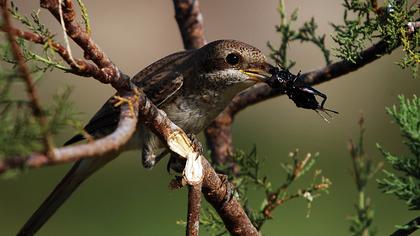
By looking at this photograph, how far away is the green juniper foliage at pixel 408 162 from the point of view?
Answer: 2.75m

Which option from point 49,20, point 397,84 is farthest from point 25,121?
point 49,20

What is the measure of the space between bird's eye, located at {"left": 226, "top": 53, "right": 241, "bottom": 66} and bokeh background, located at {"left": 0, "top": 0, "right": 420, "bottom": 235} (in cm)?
189

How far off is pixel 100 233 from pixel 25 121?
240 inches

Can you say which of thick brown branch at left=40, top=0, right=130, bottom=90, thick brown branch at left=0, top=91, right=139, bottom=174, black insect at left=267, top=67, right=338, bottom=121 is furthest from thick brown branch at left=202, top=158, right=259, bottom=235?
thick brown branch at left=0, top=91, right=139, bottom=174

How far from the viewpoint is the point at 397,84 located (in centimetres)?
1048

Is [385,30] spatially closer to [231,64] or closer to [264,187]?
[264,187]

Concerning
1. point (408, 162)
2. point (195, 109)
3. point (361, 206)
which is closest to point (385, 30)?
point (408, 162)

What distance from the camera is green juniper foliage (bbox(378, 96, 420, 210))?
2752mm

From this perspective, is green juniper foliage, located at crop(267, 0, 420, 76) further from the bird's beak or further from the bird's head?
the bird's head

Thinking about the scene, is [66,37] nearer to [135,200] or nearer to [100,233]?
[100,233]

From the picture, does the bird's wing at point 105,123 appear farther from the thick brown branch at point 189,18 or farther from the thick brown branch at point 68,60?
the thick brown branch at point 68,60

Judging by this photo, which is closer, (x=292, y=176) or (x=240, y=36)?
(x=292, y=176)

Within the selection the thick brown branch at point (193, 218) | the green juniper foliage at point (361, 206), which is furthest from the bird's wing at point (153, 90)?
the green juniper foliage at point (361, 206)

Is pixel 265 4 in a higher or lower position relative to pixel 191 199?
lower
